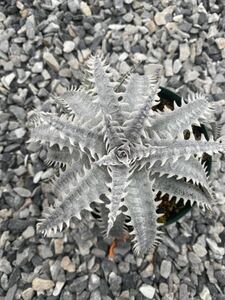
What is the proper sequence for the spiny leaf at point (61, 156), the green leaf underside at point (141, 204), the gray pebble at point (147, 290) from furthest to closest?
the gray pebble at point (147, 290) < the spiny leaf at point (61, 156) < the green leaf underside at point (141, 204)

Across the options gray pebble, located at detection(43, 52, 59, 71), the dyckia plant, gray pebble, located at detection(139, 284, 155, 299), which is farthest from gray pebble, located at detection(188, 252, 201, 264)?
gray pebble, located at detection(43, 52, 59, 71)

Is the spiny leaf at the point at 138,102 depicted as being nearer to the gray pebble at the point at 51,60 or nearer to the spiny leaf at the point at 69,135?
the spiny leaf at the point at 69,135

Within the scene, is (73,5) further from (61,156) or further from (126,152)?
(126,152)

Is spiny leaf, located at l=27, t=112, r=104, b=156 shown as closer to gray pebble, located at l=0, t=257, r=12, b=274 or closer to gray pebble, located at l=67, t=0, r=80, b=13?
gray pebble, located at l=0, t=257, r=12, b=274

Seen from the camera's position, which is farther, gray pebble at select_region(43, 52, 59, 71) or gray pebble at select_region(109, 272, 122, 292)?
gray pebble at select_region(43, 52, 59, 71)

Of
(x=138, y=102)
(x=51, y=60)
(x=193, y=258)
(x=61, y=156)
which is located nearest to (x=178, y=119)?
(x=138, y=102)

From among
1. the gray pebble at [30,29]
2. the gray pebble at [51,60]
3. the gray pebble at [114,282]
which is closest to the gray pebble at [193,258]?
the gray pebble at [114,282]

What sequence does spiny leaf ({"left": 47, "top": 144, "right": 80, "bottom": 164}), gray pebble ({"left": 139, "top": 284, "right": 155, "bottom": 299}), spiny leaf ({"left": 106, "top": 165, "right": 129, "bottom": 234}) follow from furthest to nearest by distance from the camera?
gray pebble ({"left": 139, "top": 284, "right": 155, "bottom": 299})
spiny leaf ({"left": 47, "top": 144, "right": 80, "bottom": 164})
spiny leaf ({"left": 106, "top": 165, "right": 129, "bottom": 234})

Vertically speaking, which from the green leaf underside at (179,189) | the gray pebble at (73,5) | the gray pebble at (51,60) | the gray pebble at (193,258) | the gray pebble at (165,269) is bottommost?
the gray pebble at (165,269)
